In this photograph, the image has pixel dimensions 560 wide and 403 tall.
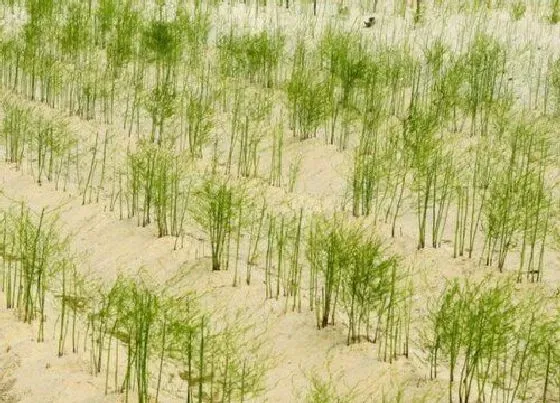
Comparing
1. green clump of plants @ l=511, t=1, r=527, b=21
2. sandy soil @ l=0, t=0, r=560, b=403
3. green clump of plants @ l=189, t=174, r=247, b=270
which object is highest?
green clump of plants @ l=511, t=1, r=527, b=21

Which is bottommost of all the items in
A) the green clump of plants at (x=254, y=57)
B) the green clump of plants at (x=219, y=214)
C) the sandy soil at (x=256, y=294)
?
the sandy soil at (x=256, y=294)

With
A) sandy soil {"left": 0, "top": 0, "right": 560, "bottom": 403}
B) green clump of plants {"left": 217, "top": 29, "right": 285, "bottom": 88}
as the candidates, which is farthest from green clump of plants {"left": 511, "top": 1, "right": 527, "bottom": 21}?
green clump of plants {"left": 217, "top": 29, "right": 285, "bottom": 88}

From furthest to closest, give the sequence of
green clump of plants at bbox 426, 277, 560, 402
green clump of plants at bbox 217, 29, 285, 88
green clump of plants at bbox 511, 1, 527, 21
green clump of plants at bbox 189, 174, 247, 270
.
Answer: green clump of plants at bbox 511, 1, 527, 21 < green clump of plants at bbox 217, 29, 285, 88 < green clump of plants at bbox 189, 174, 247, 270 < green clump of plants at bbox 426, 277, 560, 402

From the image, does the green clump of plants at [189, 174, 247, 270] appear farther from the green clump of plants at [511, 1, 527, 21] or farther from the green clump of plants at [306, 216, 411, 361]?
the green clump of plants at [511, 1, 527, 21]

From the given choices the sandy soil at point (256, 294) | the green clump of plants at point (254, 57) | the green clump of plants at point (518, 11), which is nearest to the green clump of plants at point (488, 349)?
the sandy soil at point (256, 294)

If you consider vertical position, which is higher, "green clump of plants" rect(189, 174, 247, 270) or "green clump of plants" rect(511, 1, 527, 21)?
"green clump of plants" rect(511, 1, 527, 21)

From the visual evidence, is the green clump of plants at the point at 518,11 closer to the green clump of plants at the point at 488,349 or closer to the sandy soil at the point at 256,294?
the sandy soil at the point at 256,294

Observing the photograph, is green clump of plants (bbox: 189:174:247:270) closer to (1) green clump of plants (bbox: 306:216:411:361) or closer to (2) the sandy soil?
(2) the sandy soil

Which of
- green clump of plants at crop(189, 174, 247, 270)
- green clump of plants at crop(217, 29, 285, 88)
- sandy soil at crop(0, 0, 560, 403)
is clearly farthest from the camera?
green clump of plants at crop(217, 29, 285, 88)

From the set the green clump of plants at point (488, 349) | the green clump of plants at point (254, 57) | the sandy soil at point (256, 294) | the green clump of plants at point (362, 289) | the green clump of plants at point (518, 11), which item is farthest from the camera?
the green clump of plants at point (518, 11)

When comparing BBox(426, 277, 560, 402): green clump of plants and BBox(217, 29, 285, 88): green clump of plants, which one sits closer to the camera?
BBox(426, 277, 560, 402): green clump of plants

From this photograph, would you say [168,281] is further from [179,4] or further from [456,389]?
[179,4]

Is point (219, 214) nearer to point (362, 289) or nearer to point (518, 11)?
point (362, 289)

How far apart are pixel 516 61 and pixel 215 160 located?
275cm
